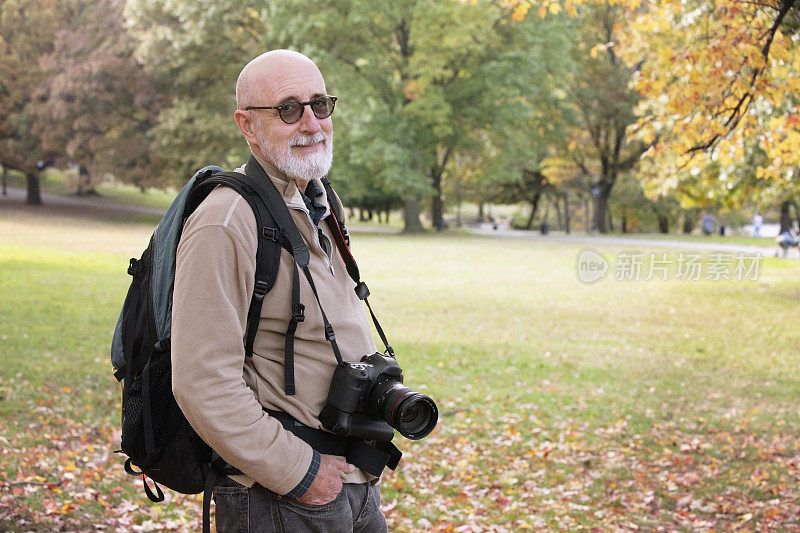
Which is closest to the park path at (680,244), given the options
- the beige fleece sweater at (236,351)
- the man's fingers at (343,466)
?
the man's fingers at (343,466)

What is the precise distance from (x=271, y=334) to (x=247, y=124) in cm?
68

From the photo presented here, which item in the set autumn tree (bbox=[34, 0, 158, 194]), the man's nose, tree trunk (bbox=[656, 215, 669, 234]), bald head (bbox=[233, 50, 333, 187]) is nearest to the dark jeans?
bald head (bbox=[233, 50, 333, 187])

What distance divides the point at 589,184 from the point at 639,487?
4525 centimetres

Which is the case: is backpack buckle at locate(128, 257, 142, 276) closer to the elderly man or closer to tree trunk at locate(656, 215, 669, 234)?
the elderly man

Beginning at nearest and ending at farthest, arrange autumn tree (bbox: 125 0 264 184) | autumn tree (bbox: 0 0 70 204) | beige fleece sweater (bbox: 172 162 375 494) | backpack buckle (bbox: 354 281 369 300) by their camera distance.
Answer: beige fleece sweater (bbox: 172 162 375 494), backpack buckle (bbox: 354 281 369 300), autumn tree (bbox: 125 0 264 184), autumn tree (bbox: 0 0 70 204)

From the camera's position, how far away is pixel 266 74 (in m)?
2.38

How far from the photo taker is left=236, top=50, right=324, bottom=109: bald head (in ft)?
7.82

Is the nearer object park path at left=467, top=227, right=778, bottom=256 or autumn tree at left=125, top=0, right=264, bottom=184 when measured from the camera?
park path at left=467, top=227, right=778, bottom=256

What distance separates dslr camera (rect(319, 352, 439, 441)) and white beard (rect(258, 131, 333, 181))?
0.60m

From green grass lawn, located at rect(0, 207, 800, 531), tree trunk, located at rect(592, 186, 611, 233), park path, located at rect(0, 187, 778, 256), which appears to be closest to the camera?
green grass lawn, located at rect(0, 207, 800, 531)

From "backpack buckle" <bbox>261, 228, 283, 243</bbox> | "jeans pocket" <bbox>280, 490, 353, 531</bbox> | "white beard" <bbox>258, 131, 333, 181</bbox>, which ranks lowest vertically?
"jeans pocket" <bbox>280, 490, 353, 531</bbox>

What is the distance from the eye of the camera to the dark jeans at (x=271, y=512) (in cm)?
230

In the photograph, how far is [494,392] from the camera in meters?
9.27

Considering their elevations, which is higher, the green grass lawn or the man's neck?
the man's neck
